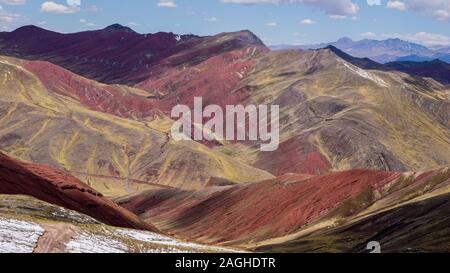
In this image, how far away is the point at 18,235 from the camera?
117ft

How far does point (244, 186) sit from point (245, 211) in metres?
14.5

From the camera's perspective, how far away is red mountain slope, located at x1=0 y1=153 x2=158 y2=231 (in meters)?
81.9

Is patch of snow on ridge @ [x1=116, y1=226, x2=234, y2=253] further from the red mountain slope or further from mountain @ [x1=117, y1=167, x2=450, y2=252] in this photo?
the red mountain slope

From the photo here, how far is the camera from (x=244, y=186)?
13212 centimetres

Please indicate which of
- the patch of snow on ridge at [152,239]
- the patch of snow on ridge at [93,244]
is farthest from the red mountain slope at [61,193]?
the patch of snow on ridge at [93,244]

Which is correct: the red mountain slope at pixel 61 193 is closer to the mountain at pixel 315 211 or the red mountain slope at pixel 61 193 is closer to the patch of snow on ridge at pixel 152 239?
the mountain at pixel 315 211

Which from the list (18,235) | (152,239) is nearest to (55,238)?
(18,235)

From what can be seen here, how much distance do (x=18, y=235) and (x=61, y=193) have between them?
55243 mm

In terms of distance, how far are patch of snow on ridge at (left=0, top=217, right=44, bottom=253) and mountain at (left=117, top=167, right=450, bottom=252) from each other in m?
36.2

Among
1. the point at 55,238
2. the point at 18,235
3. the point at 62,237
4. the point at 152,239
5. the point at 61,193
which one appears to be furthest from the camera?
the point at 61,193

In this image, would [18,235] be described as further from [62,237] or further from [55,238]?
[62,237]
